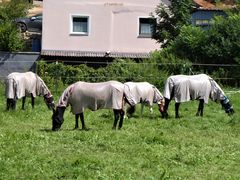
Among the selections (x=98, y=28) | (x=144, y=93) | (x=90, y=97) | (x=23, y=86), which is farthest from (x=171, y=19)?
(x=90, y=97)

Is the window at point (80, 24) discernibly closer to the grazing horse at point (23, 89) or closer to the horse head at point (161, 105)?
the grazing horse at point (23, 89)

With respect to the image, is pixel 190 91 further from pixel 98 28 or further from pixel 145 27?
pixel 145 27

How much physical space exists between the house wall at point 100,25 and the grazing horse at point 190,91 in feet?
60.2

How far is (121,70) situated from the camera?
31.1 meters

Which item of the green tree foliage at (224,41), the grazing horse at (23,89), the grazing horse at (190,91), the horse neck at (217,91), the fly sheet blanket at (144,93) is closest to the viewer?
the fly sheet blanket at (144,93)

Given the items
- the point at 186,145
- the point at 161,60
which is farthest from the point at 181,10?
the point at 186,145

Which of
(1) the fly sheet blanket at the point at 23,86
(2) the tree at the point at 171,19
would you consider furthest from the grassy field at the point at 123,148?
(2) the tree at the point at 171,19

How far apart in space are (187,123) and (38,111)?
5992 mm

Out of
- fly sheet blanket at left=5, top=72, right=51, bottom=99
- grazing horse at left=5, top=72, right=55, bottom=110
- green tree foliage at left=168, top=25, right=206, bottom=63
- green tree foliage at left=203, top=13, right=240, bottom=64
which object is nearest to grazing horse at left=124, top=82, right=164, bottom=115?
grazing horse at left=5, top=72, right=55, bottom=110

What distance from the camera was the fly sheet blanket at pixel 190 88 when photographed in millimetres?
20859

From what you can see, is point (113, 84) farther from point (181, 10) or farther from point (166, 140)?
point (181, 10)

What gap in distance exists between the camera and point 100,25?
39125 millimetres

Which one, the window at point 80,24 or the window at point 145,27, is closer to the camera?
the window at point 80,24

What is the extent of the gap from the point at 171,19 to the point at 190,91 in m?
16.1
